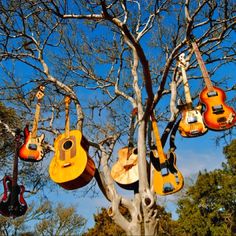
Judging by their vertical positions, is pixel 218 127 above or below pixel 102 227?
below

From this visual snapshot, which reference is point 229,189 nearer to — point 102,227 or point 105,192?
point 102,227

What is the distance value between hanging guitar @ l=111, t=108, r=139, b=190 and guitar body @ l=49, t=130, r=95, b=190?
0.71 metres

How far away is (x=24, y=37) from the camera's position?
784cm

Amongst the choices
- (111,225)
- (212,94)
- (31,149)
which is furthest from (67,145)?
(111,225)

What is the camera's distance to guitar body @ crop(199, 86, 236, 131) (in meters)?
5.42

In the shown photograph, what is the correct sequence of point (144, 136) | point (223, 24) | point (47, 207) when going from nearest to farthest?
1. point (144, 136)
2. point (223, 24)
3. point (47, 207)

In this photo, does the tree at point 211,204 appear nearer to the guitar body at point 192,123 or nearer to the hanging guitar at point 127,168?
the hanging guitar at point 127,168

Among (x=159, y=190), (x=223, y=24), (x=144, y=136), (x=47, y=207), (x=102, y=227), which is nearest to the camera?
(x=159, y=190)

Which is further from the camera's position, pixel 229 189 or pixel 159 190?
pixel 229 189

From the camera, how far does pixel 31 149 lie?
712 centimetres

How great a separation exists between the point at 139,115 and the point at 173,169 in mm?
1335

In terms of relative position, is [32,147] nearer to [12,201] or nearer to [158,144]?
[12,201]

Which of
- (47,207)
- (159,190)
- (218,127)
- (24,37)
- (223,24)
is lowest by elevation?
(159,190)

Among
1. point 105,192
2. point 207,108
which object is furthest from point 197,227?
point 207,108
